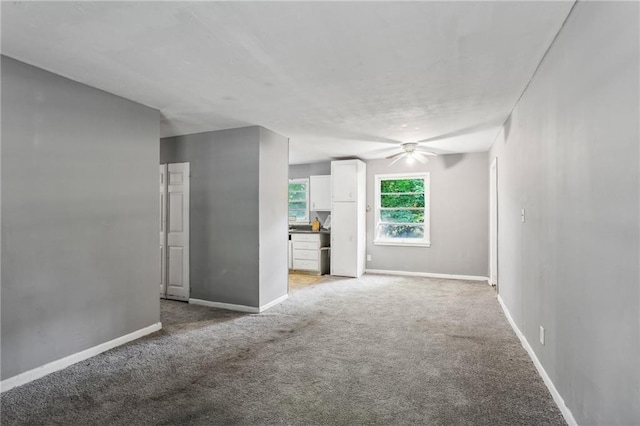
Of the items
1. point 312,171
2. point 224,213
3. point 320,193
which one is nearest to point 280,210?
point 224,213

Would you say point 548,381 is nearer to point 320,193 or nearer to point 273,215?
point 273,215

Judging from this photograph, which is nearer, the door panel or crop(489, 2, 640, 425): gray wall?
crop(489, 2, 640, 425): gray wall

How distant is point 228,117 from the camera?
13.5 feet

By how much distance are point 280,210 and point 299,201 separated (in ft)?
9.39

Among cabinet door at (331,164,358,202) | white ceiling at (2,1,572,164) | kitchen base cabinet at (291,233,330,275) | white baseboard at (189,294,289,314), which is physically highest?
white ceiling at (2,1,572,164)

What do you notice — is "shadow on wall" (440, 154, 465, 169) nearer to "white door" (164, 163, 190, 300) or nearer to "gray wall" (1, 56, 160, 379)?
"white door" (164, 163, 190, 300)

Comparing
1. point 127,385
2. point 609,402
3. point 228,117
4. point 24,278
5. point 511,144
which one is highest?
point 228,117

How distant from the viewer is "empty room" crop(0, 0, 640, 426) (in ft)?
5.99

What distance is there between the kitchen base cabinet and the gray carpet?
2.62 metres

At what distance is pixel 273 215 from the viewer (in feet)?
15.9

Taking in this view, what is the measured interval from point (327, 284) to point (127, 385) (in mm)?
3807

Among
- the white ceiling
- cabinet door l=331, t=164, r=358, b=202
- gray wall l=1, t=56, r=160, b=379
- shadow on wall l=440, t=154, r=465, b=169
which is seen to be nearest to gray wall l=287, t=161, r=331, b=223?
cabinet door l=331, t=164, r=358, b=202

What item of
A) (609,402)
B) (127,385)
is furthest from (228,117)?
(609,402)

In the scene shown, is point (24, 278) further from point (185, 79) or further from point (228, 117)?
point (228, 117)
